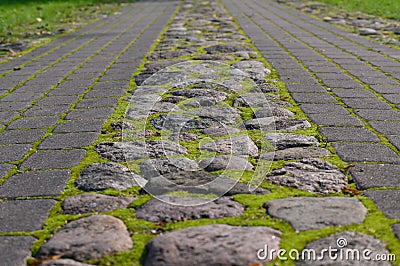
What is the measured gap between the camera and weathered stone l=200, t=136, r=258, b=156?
124 inches

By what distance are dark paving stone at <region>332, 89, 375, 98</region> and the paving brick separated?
0.13 meters

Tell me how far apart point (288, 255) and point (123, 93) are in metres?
3.04

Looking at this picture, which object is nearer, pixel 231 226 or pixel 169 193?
pixel 231 226

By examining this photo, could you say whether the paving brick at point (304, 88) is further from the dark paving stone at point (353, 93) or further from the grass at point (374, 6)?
the grass at point (374, 6)

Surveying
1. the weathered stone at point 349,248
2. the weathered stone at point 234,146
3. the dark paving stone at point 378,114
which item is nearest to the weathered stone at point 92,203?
the weathered stone at point 234,146

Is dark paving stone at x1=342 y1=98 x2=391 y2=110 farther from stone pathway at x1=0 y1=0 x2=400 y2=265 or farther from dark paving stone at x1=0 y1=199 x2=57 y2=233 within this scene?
dark paving stone at x1=0 y1=199 x2=57 y2=233

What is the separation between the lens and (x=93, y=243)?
2113 millimetres

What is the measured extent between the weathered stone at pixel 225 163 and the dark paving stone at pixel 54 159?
0.72m

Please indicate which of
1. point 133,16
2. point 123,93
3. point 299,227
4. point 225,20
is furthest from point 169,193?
point 133,16

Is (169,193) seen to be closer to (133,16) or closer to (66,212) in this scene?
(66,212)

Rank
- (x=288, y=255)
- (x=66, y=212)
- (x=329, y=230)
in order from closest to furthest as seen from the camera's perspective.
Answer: (x=288, y=255), (x=329, y=230), (x=66, y=212)

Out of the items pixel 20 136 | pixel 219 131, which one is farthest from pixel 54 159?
pixel 219 131

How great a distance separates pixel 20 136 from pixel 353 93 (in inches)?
104

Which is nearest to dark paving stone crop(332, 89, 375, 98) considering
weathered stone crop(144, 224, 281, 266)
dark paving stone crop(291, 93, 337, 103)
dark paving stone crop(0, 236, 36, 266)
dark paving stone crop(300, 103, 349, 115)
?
dark paving stone crop(291, 93, 337, 103)
